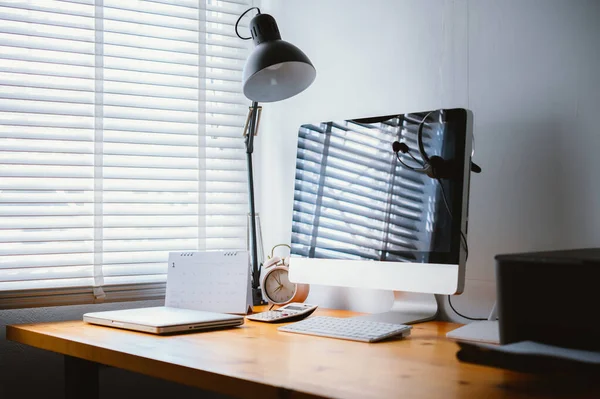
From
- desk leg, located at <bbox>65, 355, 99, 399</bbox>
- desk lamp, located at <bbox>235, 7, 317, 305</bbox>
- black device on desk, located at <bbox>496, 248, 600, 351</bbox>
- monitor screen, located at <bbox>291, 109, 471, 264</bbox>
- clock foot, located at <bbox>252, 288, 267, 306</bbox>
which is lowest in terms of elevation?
desk leg, located at <bbox>65, 355, 99, 399</bbox>

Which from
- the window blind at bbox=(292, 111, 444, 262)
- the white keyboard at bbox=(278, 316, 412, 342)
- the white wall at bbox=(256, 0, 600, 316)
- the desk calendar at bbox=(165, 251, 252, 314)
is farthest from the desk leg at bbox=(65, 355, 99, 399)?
the white wall at bbox=(256, 0, 600, 316)

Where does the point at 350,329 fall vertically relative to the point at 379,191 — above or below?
below

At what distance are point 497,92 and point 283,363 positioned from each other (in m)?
0.90

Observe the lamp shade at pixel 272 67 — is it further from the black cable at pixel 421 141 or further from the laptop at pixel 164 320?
the laptop at pixel 164 320

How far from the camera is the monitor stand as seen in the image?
1.68 metres

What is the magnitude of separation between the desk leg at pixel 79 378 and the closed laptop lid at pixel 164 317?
12 centimetres

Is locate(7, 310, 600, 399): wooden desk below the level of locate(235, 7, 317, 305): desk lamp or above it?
below

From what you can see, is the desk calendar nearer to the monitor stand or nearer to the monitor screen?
the monitor screen

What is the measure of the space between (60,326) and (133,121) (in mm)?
720

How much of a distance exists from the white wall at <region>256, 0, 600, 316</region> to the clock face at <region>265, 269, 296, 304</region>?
169mm

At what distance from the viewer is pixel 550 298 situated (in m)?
1.02

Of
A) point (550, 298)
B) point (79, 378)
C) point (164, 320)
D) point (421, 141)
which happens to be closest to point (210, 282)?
point (164, 320)

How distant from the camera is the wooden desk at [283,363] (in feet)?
3.31

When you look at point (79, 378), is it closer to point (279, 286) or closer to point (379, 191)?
point (279, 286)
